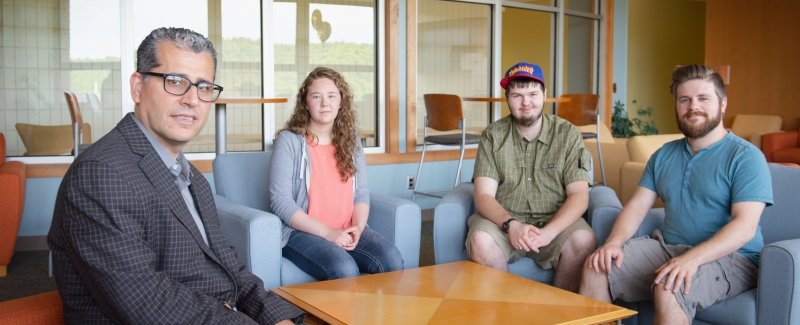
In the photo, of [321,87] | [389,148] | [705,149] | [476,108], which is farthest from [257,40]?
[705,149]

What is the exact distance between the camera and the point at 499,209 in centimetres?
322

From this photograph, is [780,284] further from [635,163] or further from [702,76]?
[635,163]

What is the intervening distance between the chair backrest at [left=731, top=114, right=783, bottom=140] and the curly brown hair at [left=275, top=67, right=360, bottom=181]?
6926 millimetres

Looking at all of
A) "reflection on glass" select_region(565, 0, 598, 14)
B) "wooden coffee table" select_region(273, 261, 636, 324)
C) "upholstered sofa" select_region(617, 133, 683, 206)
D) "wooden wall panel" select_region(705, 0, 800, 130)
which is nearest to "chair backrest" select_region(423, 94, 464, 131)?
"upholstered sofa" select_region(617, 133, 683, 206)

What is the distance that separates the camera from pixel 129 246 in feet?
4.92

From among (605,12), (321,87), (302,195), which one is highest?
(605,12)

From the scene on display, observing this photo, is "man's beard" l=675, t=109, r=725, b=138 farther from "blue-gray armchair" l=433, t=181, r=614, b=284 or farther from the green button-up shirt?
"blue-gray armchair" l=433, t=181, r=614, b=284

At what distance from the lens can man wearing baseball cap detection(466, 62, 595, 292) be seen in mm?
3072

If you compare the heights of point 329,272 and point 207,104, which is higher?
point 207,104

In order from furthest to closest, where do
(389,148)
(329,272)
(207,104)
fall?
(389,148) < (329,272) < (207,104)

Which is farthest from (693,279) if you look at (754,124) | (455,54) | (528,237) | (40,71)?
(754,124)

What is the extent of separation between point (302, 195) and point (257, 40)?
10.2 ft

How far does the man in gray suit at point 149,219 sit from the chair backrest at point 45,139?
3.88m

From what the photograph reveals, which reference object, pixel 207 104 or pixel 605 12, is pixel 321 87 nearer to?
pixel 207 104
